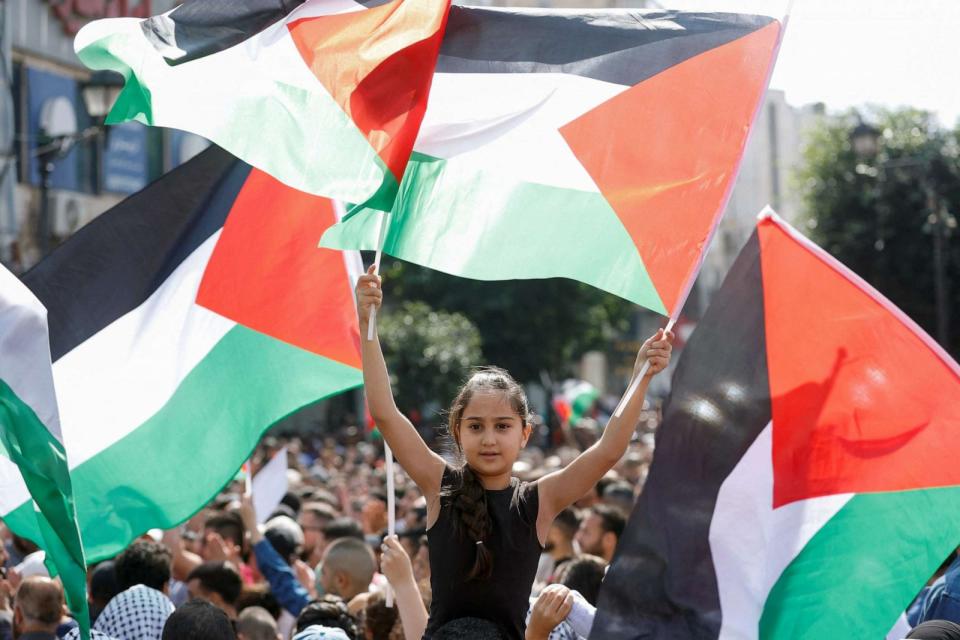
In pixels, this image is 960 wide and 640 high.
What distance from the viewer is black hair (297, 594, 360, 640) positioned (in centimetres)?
560

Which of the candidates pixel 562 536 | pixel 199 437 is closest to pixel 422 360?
pixel 562 536

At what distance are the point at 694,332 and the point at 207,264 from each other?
2.44 metres

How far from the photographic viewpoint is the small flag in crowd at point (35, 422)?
444cm

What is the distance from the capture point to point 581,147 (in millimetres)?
5270

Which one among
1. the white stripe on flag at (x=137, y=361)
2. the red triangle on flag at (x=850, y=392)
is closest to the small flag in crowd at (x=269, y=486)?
the white stripe on flag at (x=137, y=361)

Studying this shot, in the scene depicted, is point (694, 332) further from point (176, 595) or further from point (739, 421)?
point (176, 595)

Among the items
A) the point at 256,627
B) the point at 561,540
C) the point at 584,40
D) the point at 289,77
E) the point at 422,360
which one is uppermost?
the point at 584,40

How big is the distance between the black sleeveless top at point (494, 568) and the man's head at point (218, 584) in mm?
2953

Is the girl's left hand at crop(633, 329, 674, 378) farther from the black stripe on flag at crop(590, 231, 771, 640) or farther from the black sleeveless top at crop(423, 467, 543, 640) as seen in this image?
the black stripe on flag at crop(590, 231, 771, 640)

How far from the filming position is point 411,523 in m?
8.84

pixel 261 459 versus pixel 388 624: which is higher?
pixel 388 624

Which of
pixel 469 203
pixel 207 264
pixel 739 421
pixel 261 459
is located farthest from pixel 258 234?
pixel 261 459

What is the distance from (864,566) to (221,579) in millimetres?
3086

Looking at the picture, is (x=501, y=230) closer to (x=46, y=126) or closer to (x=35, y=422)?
(x=35, y=422)
